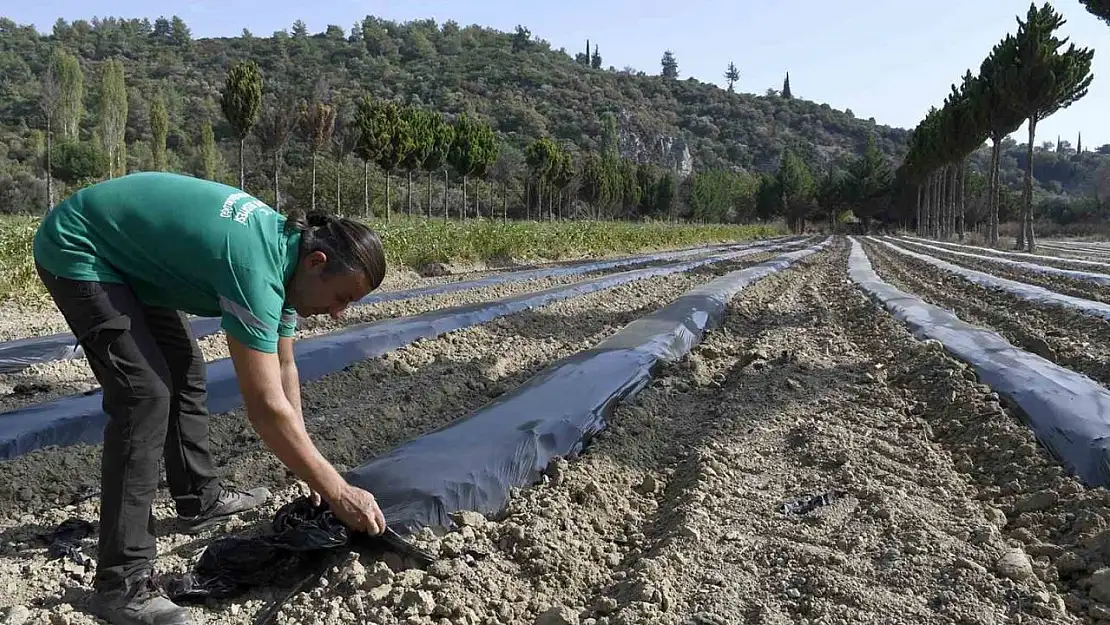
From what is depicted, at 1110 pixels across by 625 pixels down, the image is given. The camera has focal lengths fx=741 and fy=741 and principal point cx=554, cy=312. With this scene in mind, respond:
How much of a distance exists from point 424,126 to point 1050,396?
2303 cm

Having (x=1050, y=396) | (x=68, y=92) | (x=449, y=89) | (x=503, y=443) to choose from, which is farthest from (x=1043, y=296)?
(x=449, y=89)

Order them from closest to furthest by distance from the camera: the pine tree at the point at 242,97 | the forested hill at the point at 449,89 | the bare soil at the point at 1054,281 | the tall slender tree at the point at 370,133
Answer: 1. the bare soil at the point at 1054,281
2. the pine tree at the point at 242,97
3. the tall slender tree at the point at 370,133
4. the forested hill at the point at 449,89

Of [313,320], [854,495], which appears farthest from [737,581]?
[313,320]

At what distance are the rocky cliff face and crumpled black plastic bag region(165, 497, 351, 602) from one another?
82498 millimetres

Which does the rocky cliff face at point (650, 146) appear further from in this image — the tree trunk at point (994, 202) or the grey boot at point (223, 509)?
the grey boot at point (223, 509)

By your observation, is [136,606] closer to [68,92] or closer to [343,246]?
[343,246]

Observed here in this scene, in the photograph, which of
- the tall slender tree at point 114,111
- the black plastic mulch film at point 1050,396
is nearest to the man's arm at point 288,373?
the black plastic mulch film at point 1050,396

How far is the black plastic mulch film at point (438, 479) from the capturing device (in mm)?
1918

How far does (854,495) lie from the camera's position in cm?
251

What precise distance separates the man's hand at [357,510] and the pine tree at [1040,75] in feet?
71.3

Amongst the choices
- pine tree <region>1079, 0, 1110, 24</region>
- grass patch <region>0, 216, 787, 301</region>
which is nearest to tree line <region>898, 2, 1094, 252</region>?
pine tree <region>1079, 0, 1110, 24</region>

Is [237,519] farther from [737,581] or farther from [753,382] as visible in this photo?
[753,382]

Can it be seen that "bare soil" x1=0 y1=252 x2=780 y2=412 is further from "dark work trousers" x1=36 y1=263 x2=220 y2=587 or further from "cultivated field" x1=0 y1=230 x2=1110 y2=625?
"dark work trousers" x1=36 y1=263 x2=220 y2=587

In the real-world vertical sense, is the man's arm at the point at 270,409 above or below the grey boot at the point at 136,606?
above
